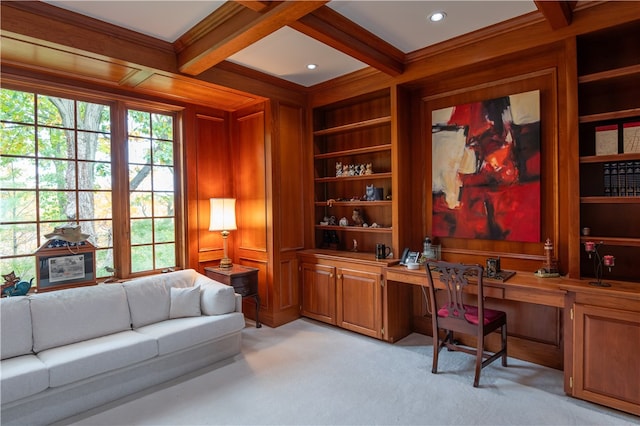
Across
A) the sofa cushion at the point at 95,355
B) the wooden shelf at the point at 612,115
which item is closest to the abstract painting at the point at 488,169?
the wooden shelf at the point at 612,115

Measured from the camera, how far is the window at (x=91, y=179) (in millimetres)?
3246

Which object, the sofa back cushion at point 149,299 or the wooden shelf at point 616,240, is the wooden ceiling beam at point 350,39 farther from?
the sofa back cushion at point 149,299

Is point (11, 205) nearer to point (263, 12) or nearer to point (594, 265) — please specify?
point (263, 12)

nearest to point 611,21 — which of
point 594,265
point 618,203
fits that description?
point 618,203

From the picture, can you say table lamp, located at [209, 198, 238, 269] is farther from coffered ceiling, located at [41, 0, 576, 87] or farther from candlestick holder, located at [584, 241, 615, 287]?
candlestick holder, located at [584, 241, 615, 287]

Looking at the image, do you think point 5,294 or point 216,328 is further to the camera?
point 216,328

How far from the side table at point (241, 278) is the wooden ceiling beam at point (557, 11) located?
142 inches

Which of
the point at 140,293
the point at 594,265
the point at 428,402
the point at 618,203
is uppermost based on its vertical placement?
the point at 618,203

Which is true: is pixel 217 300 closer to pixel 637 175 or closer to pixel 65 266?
pixel 65 266

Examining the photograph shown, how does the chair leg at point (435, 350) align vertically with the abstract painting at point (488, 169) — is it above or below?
below

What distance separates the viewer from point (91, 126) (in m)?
3.68

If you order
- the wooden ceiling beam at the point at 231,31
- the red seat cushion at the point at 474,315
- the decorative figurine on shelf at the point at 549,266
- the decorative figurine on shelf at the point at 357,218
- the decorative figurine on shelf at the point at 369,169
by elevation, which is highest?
the wooden ceiling beam at the point at 231,31

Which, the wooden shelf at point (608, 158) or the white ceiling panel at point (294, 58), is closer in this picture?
the wooden shelf at point (608, 158)

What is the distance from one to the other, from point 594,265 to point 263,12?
3231mm
